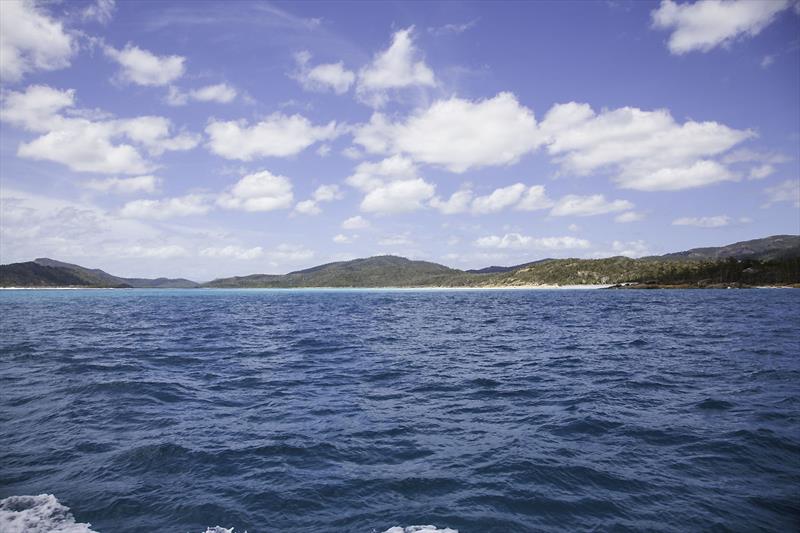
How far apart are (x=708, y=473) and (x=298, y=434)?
486 inches

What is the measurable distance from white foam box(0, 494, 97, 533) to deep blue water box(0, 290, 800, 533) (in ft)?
1.07

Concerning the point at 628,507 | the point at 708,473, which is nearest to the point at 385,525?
the point at 628,507

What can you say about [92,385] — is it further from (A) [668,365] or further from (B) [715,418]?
(A) [668,365]

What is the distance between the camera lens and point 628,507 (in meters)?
10.1

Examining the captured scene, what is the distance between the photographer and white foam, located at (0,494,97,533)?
31.2 ft

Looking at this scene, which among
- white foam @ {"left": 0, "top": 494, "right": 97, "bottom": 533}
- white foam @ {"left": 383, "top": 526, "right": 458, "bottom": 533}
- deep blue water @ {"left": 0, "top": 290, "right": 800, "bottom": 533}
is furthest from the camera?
deep blue water @ {"left": 0, "top": 290, "right": 800, "bottom": 533}

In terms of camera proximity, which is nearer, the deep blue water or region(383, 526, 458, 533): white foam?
region(383, 526, 458, 533): white foam

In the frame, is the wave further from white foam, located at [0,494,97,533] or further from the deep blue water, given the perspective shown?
the deep blue water

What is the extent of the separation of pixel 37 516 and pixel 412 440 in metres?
9.83

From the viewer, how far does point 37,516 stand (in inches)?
393

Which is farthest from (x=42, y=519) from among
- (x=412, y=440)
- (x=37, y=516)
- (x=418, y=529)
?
(x=412, y=440)

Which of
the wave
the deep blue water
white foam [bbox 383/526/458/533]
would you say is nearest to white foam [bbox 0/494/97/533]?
the wave

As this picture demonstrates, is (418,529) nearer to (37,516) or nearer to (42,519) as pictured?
(42,519)

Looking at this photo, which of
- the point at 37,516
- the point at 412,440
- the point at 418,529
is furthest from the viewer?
the point at 412,440
